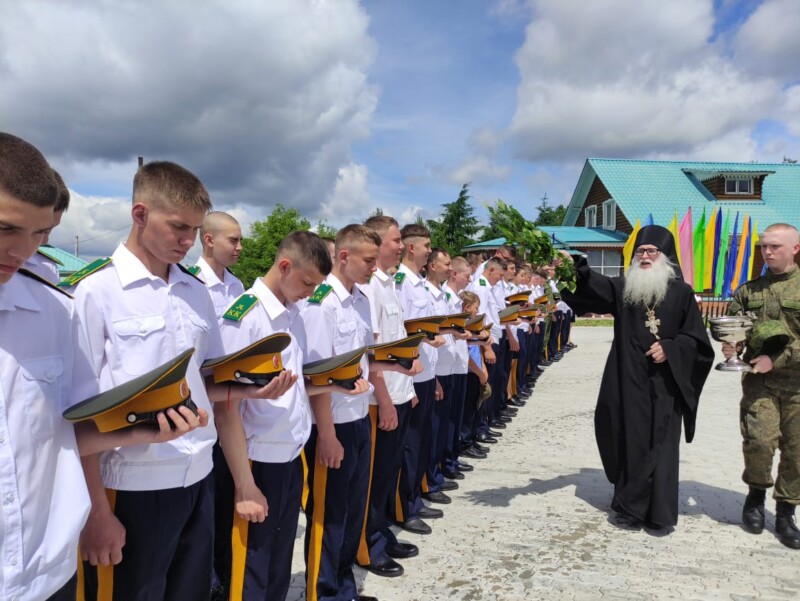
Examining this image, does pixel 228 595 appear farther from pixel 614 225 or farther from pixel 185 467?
pixel 614 225

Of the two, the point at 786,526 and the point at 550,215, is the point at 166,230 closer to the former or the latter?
the point at 786,526

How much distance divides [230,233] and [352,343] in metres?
2.40

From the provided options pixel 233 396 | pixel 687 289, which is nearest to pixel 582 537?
pixel 687 289

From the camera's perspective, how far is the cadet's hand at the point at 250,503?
8.09 feet

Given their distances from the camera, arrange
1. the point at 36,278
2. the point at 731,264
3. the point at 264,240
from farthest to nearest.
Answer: the point at 264,240 < the point at 731,264 < the point at 36,278

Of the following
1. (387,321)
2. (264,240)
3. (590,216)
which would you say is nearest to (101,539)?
(387,321)

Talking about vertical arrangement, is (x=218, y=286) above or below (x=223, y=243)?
below

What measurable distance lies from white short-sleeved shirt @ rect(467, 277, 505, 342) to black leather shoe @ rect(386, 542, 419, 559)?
389 cm

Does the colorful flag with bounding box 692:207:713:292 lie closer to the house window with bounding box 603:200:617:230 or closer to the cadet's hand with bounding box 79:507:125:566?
the house window with bounding box 603:200:617:230

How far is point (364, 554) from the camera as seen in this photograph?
13.1 feet

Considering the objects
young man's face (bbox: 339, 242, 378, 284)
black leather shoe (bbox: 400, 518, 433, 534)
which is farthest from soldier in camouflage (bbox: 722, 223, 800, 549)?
young man's face (bbox: 339, 242, 378, 284)

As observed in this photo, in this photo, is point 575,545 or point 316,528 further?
point 575,545

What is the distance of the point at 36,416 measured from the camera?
59.3 inches

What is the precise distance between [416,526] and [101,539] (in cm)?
322
